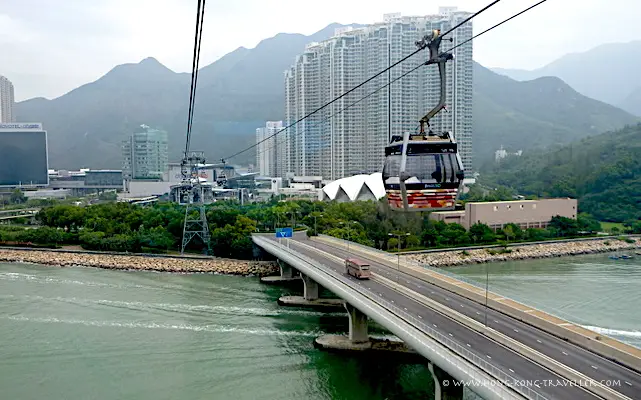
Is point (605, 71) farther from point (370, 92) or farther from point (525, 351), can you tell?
point (525, 351)

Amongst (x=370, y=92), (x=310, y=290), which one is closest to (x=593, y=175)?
(x=370, y=92)

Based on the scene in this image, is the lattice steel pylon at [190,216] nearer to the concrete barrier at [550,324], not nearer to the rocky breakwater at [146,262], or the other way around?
the rocky breakwater at [146,262]

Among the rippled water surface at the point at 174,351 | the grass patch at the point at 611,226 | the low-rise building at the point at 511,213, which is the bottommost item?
the rippled water surface at the point at 174,351

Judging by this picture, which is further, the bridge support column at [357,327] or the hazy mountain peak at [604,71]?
the hazy mountain peak at [604,71]

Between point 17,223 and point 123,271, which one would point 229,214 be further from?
point 17,223

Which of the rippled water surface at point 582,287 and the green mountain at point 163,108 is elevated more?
the green mountain at point 163,108

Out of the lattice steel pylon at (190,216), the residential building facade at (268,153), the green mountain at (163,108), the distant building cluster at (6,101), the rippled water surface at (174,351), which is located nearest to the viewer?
the rippled water surface at (174,351)

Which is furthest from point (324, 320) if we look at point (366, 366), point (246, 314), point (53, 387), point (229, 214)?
point (229, 214)

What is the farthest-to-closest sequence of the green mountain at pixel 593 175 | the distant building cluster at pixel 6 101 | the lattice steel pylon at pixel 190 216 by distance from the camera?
the distant building cluster at pixel 6 101 → the green mountain at pixel 593 175 → the lattice steel pylon at pixel 190 216

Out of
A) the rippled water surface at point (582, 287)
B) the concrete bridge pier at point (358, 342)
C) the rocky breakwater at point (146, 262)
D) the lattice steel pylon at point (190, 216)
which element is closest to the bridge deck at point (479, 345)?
the concrete bridge pier at point (358, 342)
